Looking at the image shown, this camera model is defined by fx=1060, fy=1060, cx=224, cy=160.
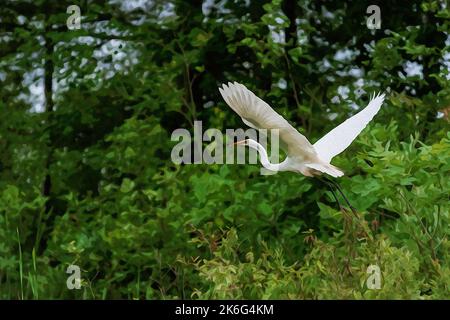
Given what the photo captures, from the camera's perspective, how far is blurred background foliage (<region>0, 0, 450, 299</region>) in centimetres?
932

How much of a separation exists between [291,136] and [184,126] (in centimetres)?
466

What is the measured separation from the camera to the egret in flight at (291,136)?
21.3 ft

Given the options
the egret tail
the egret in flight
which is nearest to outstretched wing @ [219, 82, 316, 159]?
the egret in flight

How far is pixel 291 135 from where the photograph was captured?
6.79 m

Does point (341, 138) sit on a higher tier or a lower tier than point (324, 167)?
higher

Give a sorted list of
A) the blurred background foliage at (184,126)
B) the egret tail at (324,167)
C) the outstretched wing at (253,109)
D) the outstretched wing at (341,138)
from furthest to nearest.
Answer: the blurred background foliage at (184,126) < the outstretched wing at (341,138) < the egret tail at (324,167) < the outstretched wing at (253,109)

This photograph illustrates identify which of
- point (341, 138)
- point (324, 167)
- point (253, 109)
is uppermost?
point (253, 109)

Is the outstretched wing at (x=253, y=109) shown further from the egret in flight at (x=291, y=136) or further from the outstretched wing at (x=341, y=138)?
the outstretched wing at (x=341, y=138)

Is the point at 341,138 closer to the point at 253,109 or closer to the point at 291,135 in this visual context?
the point at 291,135

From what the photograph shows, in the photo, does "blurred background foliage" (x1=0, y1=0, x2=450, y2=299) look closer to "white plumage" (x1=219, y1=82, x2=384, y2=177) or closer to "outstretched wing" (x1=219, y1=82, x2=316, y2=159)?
"white plumage" (x1=219, y1=82, x2=384, y2=177)

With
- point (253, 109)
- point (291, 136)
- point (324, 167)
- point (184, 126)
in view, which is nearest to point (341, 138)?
point (324, 167)

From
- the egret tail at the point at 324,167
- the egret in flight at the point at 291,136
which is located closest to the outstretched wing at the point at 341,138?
the egret in flight at the point at 291,136

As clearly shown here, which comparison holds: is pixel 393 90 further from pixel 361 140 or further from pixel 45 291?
pixel 45 291
